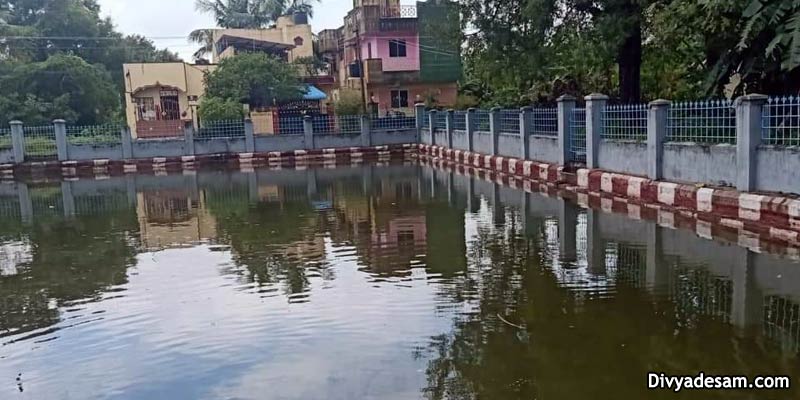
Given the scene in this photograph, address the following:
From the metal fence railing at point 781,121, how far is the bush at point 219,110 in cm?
2439

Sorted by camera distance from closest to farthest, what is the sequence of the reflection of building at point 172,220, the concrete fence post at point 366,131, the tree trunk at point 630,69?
the reflection of building at point 172,220 < the tree trunk at point 630,69 < the concrete fence post at point 366,131

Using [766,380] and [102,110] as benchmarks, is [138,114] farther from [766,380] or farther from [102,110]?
[766,380]

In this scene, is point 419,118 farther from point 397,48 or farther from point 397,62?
point 397,48

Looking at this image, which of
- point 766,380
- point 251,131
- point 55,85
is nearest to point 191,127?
point 251,131

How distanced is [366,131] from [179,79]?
14.7m

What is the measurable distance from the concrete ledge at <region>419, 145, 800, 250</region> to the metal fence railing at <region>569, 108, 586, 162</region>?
49 centimetres

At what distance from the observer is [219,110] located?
98.3 ft

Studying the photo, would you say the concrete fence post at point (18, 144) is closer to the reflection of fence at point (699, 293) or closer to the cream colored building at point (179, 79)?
the cream colored building at point (179, 79)

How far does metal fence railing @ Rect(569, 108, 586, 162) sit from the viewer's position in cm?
1398

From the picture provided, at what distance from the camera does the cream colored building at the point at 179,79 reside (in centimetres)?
3647

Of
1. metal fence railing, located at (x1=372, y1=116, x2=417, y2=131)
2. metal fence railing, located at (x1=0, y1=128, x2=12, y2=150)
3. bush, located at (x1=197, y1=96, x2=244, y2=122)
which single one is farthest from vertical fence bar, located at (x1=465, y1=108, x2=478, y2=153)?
metal fence railing, located at (x1=0, y1=128, x2=12, y2=150)

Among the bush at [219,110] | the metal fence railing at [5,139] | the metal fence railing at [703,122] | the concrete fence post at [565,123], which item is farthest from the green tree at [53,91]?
the metal fence railing at [703,122]

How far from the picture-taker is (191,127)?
87.8ft

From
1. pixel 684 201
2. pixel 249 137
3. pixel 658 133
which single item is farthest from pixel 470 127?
pixel 684 201
